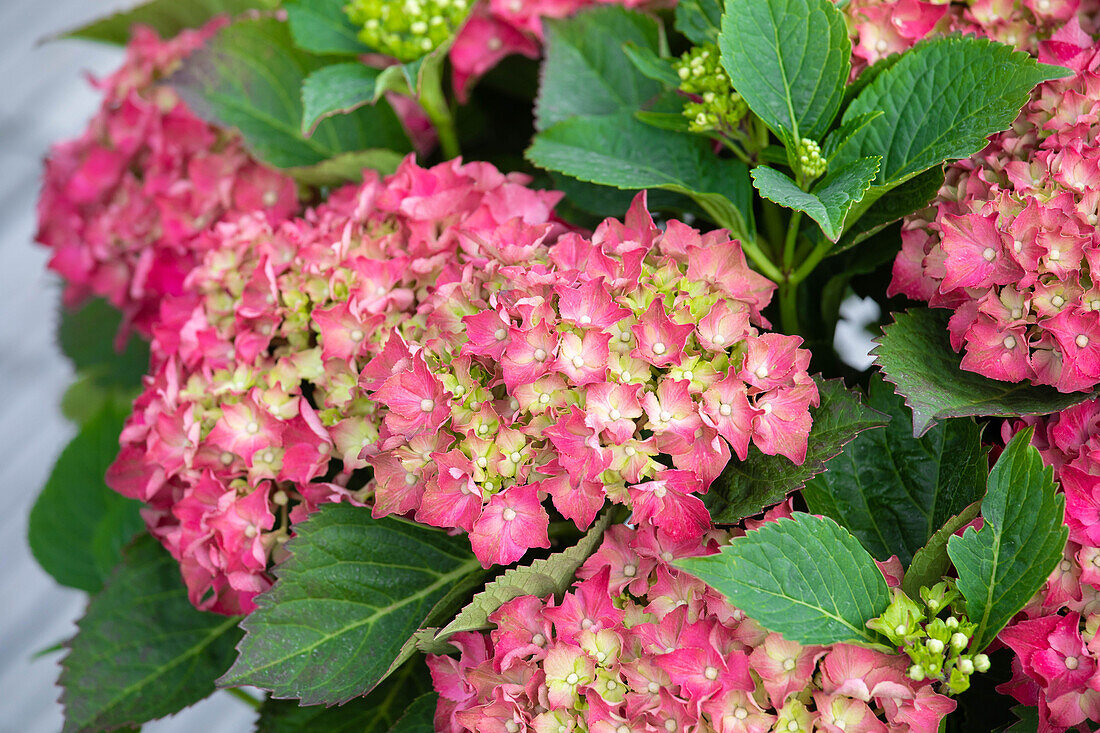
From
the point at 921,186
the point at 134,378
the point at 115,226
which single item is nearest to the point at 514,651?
the point at 921,186

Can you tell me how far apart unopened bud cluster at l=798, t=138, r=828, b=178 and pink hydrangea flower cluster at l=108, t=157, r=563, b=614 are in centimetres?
15

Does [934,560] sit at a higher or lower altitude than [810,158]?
lower

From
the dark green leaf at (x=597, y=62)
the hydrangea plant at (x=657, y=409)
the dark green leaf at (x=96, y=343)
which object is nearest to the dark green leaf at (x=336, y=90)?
the hydrangea plant at (x=657, y=409)

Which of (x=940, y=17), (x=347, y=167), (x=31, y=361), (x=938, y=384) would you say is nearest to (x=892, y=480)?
(x=938, y=384)

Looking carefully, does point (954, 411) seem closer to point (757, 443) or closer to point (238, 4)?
point (757, 443)

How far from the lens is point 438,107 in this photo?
2.61 feet

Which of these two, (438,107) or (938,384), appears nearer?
(938,384)

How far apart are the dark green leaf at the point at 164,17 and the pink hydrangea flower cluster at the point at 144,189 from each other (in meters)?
0.08

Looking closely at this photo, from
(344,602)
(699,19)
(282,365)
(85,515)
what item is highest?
(699,19)

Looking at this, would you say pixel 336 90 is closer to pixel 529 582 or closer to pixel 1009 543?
pixel 529 582

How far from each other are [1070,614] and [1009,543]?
4cm

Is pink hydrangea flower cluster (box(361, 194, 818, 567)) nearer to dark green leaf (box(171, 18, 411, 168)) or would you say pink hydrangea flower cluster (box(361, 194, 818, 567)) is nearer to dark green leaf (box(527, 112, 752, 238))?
dark green leaf (box(527, 112, 752, 238))

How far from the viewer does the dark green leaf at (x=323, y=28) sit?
0.77 m

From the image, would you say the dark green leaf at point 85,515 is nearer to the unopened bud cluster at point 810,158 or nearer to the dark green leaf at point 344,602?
the dark green leaf at point 344,602
